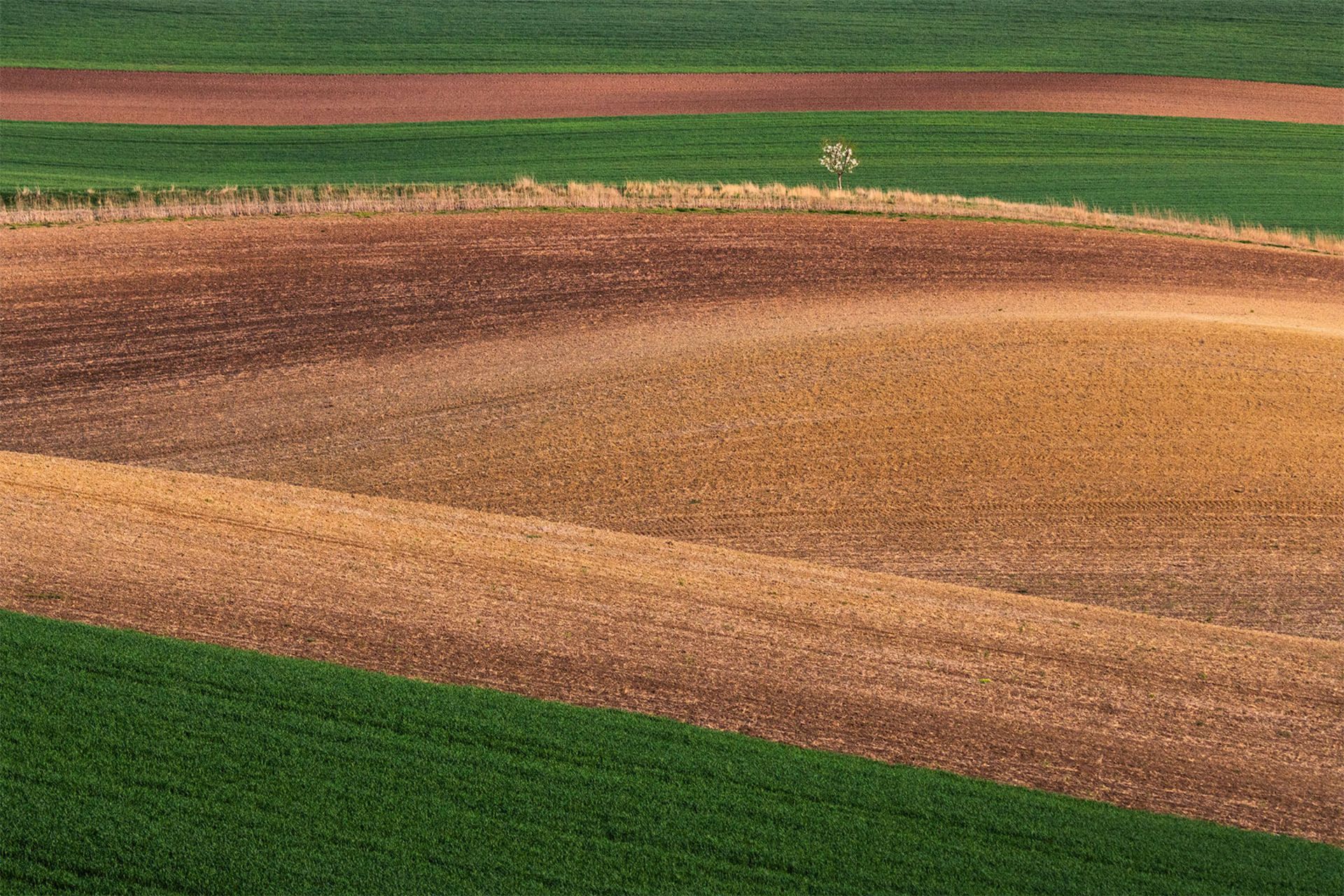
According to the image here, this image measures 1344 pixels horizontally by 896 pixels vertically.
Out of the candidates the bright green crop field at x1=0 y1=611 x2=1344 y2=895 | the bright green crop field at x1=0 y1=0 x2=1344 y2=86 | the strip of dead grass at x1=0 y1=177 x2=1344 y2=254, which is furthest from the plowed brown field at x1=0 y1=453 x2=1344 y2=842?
the bright green crop field at x1=0 y1=0 x2=1344 y2=86

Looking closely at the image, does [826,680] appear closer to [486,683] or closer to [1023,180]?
[486,683]

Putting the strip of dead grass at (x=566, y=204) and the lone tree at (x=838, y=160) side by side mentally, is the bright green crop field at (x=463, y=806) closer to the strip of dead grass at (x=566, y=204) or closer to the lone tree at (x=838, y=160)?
the strip of dead grass at (x=566, y=204)

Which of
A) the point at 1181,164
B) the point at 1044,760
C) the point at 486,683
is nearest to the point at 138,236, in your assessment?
the point at 486,683

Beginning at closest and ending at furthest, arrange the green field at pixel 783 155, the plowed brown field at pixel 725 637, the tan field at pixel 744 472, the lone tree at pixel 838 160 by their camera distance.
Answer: the plowed brown field at pixel 725 637 < the tan field at pixel 744 472 < the lone tree at pixel 838 160 < the green field at pixel 783 155

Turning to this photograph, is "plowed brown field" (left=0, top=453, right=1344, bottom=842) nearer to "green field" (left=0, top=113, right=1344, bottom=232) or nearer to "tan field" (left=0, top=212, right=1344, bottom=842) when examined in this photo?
"tan field" (left=0, top=212, right=1344, bottom=842)

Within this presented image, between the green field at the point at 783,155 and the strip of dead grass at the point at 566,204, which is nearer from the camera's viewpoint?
the strip of dead grass at the point at 566,204

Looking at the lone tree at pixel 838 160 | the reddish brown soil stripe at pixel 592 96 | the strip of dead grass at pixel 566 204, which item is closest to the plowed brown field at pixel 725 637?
the strip of dead grass at pixel 566 204
